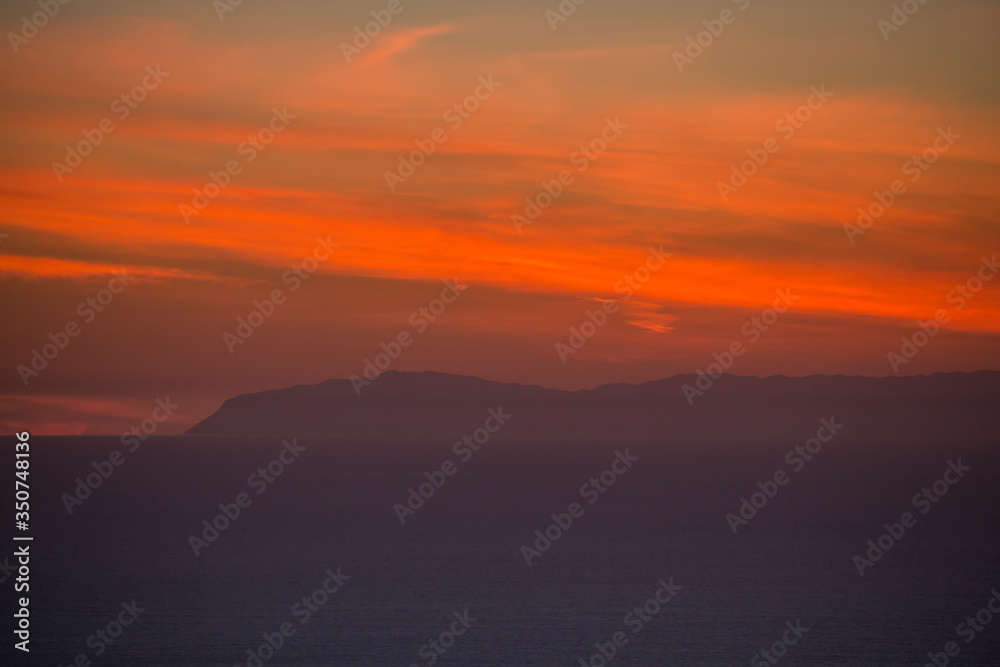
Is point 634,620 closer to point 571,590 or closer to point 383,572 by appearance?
point 571,590

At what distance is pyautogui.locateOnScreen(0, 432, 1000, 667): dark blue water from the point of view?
50656 millimetres

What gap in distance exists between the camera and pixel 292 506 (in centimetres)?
11675

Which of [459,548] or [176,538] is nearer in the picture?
[459,548]

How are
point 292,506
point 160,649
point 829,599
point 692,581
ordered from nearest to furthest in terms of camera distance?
point 160,649, point 829,599, point 692,581, point 292,506

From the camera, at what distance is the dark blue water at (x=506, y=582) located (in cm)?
5066

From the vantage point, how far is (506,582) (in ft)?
216

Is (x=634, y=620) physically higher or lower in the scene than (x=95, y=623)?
lower

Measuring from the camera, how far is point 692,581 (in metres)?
67.3

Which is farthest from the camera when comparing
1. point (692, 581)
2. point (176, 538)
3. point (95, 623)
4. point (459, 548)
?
point (176, 538)

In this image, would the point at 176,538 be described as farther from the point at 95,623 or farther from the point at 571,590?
the point at 571,590

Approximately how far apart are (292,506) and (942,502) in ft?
287

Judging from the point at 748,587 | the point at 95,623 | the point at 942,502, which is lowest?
the point at 942,502

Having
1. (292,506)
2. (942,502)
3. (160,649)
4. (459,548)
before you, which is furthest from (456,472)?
(160,649)

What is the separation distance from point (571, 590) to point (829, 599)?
17.9 metres
